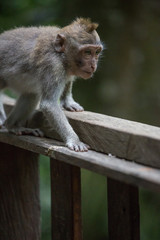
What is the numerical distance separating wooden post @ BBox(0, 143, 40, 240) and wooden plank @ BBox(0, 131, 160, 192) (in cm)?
39

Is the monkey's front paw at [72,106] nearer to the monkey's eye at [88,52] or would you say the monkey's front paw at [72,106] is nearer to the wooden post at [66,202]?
the monkey's eye at [88,52]

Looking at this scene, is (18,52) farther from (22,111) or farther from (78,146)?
(78,146)

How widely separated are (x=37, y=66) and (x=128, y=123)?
154 cm

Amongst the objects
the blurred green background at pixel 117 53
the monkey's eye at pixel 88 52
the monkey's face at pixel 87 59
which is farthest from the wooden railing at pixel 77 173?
the blurred green background at pixel 117 53

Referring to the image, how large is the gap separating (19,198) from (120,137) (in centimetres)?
138

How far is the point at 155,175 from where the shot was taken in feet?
7.48

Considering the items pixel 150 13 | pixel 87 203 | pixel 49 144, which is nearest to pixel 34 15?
pixel 150 13

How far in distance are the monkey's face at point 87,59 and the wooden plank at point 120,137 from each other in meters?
0.81

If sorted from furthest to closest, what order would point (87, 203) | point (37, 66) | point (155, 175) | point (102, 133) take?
point (87, 203) → point (37, 66) → point (102, 133) → point (155, 175)

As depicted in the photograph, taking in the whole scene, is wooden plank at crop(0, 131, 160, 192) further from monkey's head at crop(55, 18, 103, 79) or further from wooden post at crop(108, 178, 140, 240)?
monkey's head at crop(55, 18, 103, 79)

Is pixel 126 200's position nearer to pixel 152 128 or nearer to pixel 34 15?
pixel 152 128

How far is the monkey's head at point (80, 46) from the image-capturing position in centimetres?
407

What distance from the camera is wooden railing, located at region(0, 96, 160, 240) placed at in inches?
100

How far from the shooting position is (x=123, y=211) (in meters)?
2.73
